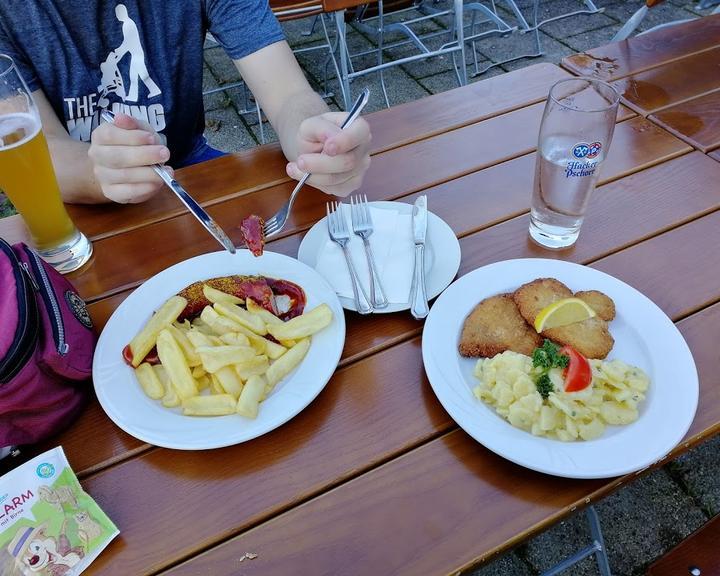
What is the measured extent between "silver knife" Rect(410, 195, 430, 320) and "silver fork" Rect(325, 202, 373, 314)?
0.09 meters

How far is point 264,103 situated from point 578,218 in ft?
3.17

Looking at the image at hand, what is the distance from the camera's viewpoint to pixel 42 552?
2.54ft

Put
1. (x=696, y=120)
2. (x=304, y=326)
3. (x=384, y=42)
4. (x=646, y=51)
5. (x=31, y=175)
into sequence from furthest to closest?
1. (x=384, y=42)
2. (x=646, y=51)
3. (x=696, y=120)
4. (x=31, y=175)
5. (x=304, y=326)

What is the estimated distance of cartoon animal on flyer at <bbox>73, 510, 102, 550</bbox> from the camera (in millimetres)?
807

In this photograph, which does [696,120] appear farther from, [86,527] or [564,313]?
[86,527]

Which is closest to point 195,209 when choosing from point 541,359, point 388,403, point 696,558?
point 388,403

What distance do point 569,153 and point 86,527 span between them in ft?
3.50

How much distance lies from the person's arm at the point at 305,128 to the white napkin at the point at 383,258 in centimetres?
10

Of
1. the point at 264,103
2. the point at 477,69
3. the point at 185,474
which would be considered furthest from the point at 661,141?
the point at 477,69

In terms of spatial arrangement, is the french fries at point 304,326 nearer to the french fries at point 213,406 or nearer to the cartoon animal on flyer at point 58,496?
the french fries at point 213,406

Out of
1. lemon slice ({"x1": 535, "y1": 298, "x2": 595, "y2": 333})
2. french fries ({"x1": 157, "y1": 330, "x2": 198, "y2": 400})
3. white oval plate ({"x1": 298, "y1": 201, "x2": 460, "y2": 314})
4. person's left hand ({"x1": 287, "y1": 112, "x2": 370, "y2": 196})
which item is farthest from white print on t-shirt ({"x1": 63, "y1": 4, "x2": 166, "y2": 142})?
lemon slice ({"x1": 535, "y1": 298, "x2": 595, "y2": 333})

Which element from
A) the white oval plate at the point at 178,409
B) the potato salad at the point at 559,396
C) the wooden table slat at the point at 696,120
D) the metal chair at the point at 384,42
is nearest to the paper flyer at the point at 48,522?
the white oval plate at the point at 178,409

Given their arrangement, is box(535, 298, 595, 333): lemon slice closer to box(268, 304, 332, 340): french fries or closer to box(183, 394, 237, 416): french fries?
box(268, 304, 332, 340): french fries

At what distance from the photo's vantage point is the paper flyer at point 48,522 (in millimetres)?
769
